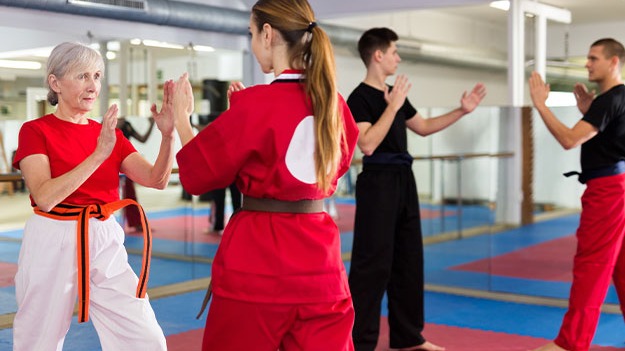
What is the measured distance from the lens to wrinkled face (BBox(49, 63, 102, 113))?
2736 millimetres

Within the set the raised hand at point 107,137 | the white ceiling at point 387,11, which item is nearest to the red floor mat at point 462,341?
the raised hand at point 107,137

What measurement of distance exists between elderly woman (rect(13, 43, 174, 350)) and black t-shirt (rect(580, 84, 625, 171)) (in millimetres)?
2263

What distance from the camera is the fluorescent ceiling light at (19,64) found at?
6.00 meters

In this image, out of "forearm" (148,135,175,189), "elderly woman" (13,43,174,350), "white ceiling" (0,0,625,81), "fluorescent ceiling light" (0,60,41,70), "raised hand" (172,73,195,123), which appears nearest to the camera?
"raised hand" (172,73,195,123)

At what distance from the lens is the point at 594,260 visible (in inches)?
163

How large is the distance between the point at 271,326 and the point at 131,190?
5161mm

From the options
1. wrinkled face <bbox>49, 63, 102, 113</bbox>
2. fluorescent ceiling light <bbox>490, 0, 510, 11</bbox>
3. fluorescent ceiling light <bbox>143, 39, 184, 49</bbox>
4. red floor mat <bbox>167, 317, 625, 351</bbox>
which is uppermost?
fluorescent ceiling light <bbox>490, 0, 510, 11</bbox>

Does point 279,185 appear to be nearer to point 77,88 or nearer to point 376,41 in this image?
point 77,88

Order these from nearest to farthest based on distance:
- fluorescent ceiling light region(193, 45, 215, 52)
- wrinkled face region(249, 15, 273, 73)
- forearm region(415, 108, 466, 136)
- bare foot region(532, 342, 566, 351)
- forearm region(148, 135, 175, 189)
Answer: wrinkled face region(249, 15, 273, 73), forearm region(148, 135, 175, 189), bare foot region(532, 342, 566, 351), forearm region(415, 108, 466, 136), fluorescent ceiling light region(193, 45, 215, 52)

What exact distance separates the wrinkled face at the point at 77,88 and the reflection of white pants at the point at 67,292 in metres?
0.37

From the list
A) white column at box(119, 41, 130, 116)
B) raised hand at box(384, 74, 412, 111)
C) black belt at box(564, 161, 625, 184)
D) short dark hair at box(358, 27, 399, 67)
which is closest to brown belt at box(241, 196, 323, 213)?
raised hand at box(384, 74, 412, 111)

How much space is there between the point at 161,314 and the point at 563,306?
2692 millimetres

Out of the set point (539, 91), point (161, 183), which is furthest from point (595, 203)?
point (161, 183)

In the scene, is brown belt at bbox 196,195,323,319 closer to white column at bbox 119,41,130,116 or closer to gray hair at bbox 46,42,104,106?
gray hair at bbox 46,42,104,106
